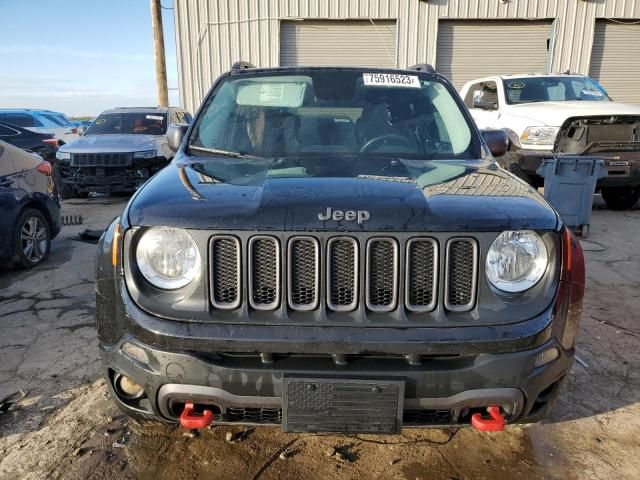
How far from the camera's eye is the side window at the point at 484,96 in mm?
8758

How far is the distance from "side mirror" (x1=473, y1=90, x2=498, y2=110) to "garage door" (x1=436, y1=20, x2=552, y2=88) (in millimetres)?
6303

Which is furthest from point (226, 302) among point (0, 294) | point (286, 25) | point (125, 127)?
point (286, 25)

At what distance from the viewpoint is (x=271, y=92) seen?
10.6ft

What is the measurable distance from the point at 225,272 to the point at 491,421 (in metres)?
1.14

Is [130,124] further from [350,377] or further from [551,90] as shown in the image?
[350,377]

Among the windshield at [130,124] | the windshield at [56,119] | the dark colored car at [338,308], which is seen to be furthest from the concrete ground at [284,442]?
A: the windshield at [56,119]

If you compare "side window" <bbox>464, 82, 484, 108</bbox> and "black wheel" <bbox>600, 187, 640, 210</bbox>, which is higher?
"side window" <bbox>464, 82, 484, 108</bbox>

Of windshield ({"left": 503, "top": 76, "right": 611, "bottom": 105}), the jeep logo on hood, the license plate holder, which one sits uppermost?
windshield ({"left": 503, "top": 76, "right": 611, "bottom": 105})

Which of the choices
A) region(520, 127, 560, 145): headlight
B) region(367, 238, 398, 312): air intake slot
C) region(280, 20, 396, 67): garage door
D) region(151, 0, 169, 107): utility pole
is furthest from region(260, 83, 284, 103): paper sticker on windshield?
region(151, 0, 169, 107): utility pole

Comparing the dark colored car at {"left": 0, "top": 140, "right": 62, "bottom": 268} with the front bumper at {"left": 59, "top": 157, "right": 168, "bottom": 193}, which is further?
the front bumper at {"left": 59, "top": 157, "right": 168, "bottom": 193}

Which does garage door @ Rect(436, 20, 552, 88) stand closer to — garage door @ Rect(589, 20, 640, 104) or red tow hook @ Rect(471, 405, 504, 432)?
garage door @ Rect(589, 20, 640, 104)

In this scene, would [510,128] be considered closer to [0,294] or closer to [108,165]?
[108,165]

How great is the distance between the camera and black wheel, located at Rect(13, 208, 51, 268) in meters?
5.13

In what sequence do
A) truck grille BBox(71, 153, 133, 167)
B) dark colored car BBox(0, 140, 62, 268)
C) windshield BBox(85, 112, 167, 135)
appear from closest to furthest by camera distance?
1. dark colored car BBox(0, 140, 62, 268)
2. truck grille BBox(71, 153, 133, 167)
3. windshield BBox(85, 112, 167, 135)
